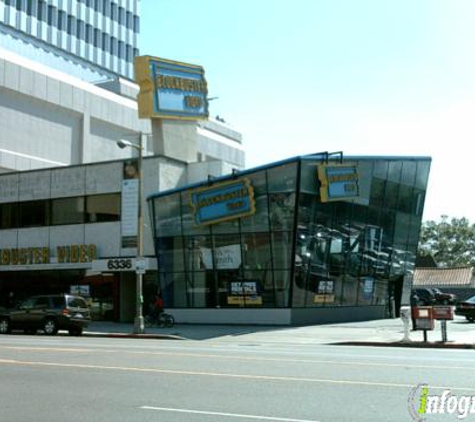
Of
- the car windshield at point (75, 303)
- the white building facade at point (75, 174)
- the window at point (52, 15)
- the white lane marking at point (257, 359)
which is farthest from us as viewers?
the window at point (52, 15)

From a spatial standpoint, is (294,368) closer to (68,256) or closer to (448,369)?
(448,369)

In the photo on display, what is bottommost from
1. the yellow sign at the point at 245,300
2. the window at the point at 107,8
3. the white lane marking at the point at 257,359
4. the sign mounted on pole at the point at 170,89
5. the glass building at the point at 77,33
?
the white lane marking at the point at 257,359

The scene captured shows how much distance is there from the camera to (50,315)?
28578mm

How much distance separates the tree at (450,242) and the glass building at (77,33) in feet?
175

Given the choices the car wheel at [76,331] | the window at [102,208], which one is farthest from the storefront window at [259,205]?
the car wheel at [76,331]

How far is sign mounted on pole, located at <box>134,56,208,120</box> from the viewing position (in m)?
37.9

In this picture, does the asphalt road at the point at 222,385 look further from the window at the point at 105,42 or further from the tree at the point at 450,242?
the tree at the point at 450,242

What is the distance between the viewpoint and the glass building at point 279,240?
31.0 meters

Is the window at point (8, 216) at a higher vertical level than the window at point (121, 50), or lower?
lower

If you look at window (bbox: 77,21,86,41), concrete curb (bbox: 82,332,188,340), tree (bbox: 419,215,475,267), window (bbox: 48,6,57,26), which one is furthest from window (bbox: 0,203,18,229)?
tree (bbox: 419,215,475,267)

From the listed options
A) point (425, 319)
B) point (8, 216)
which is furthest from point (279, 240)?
point (8, 216)

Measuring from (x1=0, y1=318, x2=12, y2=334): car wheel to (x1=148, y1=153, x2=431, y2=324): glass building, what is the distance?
7975 mm

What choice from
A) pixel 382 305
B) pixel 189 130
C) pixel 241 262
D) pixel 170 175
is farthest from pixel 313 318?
pixel 189 130

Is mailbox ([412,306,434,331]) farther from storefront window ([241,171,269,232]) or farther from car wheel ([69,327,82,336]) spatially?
car wheel ([69,327,82,336])
